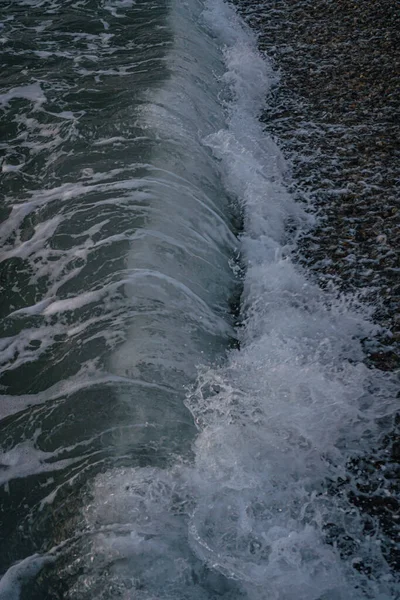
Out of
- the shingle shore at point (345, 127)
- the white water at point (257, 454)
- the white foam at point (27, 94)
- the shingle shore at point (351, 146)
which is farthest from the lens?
the white foam at point (27, 94)

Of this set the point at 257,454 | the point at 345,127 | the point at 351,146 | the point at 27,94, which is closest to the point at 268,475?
the point at 257,454

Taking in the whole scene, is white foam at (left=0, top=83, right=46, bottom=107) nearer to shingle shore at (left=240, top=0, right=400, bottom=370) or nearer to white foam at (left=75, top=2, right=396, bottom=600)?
shingle shore at (left=240, top=0, right=400, bottom=370)

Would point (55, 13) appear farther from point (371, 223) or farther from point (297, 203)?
point (371, 223)

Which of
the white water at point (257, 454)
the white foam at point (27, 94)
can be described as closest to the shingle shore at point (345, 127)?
the white water at point (257, 454)

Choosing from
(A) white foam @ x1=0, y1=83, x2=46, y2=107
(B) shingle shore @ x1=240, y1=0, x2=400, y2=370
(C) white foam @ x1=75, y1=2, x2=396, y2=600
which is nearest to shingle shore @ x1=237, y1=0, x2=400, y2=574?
(B) shingle shore @ x1=240, y1=0, x2=400, y2=370

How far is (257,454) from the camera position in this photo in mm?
3689

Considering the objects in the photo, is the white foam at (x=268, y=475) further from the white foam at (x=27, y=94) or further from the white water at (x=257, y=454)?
the white foam at (x=27, y=94)

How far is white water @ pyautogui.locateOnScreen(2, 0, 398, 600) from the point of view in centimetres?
310

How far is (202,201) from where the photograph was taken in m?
5.85

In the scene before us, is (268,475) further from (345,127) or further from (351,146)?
(345,127)

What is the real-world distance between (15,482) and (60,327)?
4.15 feet

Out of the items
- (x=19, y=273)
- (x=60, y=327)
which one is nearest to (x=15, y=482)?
(x=60, y=327)

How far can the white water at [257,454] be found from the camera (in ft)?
10.2

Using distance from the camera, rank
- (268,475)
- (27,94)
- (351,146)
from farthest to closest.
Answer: (27,94) < (351,146) < (268,475)
